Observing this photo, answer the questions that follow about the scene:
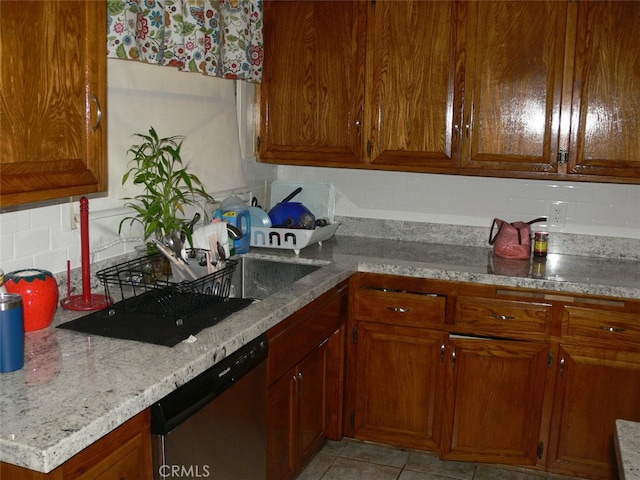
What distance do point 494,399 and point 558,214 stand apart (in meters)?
1.01

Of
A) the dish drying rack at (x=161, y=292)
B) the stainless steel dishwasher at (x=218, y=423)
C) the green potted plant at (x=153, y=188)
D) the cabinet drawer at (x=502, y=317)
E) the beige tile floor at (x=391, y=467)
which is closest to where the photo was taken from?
the stainless steel dishwasher at (x=218, y=423)

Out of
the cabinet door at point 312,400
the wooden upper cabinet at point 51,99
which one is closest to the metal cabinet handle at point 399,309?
the cabinet door at point 312,400

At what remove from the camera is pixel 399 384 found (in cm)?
307

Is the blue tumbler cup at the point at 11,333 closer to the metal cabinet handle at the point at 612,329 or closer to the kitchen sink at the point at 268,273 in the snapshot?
the kitchen sink at the point at 268,273

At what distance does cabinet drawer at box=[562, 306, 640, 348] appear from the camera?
8.91 ft

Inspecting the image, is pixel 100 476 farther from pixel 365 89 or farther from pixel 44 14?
pixel 365 89

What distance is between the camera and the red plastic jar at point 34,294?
75.3 inches

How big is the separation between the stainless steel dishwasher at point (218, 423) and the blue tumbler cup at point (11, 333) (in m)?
0.36

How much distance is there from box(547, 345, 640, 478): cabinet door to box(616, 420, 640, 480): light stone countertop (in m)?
1.48

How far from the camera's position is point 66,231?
7.68 ft

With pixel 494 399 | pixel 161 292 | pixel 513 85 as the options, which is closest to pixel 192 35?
pixel 161 292

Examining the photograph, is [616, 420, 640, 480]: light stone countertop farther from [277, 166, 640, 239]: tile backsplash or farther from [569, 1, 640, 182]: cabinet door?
[277, 166, 640, 239]: tile backsplash

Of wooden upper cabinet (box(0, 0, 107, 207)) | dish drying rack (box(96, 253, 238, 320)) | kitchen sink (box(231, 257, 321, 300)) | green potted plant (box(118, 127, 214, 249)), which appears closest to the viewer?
wooden upper cabinet (box(0, 0, 107, 207))

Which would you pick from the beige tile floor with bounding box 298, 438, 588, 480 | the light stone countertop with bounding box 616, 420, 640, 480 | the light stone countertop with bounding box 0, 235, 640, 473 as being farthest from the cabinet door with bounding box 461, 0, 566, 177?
the light stone countertop with bounding box 616, 420, 640, 480
